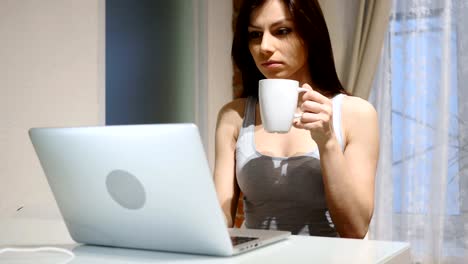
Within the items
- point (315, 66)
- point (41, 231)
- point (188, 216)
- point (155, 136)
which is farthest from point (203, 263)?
point (315, 66)

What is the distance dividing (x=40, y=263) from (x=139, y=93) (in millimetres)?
2244

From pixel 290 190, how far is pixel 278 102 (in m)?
0.41

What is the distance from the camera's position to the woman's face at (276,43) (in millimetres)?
1453

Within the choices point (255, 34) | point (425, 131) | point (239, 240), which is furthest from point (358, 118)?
point (425, 131)

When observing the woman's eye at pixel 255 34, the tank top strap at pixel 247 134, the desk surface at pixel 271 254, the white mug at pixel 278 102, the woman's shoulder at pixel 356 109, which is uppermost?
the woman's eye at pixel 255 34

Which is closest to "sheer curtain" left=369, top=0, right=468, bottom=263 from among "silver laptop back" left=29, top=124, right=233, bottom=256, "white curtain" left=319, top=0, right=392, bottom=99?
"white curtain" left=319, top=0, right=392, bottom=99

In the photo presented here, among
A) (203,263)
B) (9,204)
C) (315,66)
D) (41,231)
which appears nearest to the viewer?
(203,263)

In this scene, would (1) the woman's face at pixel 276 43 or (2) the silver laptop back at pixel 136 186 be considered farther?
(1) the woman's face at pixel 276 43

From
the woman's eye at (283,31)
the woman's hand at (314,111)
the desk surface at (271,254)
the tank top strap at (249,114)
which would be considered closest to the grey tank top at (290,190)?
the tank top strap at (249,114)

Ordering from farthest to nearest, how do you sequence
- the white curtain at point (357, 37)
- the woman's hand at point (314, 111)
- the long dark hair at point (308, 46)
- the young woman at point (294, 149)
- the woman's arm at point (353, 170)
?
the white curtain at point (357, 37), the long dark hair at point (308, 46), the young woman at point (294, 149), the woman's arm at point (353, 170), the woman's hand at point (314, 111)

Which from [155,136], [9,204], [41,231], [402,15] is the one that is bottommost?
[9,204]

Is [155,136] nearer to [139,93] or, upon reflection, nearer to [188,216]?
[188,216]

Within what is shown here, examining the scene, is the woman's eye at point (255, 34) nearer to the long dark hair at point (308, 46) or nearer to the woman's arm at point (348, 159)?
the long dark hair at point (308, 46)

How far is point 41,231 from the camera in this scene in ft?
3.27
